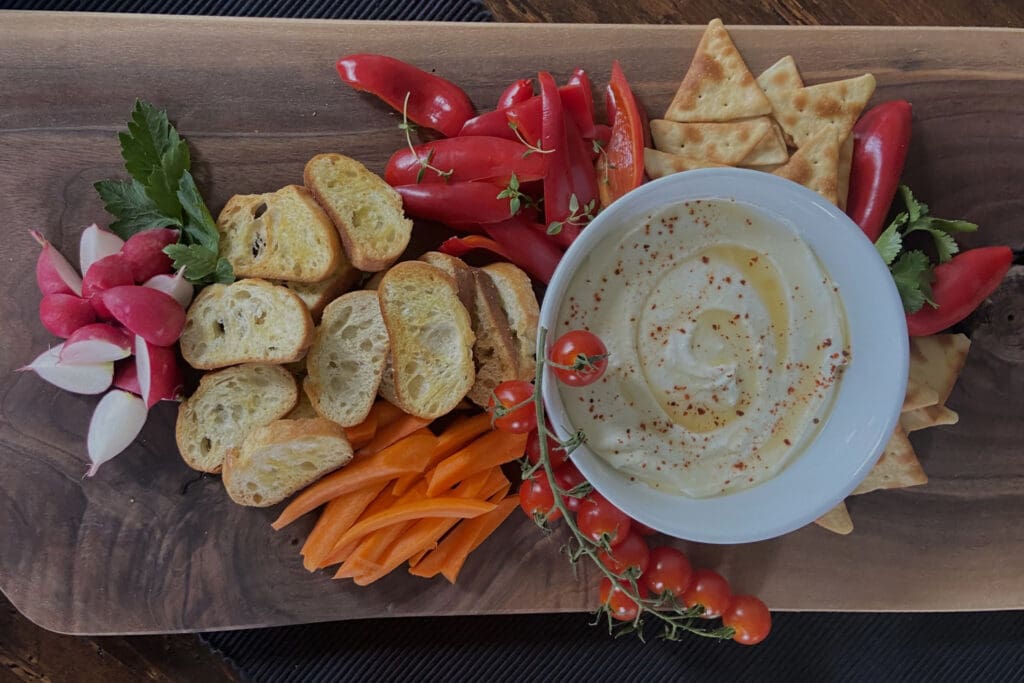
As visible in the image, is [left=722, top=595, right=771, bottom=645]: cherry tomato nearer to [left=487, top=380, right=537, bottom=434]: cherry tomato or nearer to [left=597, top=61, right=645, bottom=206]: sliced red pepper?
[left=487, top=380, right=537, bottom=434]: cherry tomato

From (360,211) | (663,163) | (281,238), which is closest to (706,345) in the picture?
(663,163)

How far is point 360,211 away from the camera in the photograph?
173 centimetres

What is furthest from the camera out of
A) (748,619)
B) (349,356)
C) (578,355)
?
(748,619)

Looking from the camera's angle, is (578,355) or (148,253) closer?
(578,355)

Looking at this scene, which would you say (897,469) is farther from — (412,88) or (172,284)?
(172,284)

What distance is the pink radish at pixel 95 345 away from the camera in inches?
65.5

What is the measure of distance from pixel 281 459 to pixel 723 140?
1.23 meters

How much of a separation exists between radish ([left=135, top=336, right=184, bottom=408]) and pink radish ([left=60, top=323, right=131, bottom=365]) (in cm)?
4

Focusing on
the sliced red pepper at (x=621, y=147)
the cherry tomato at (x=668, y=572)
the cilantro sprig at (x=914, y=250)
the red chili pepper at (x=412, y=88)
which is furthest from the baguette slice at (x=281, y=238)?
the cilantro sprig at (x=914, y=250)

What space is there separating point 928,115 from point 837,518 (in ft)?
3.30

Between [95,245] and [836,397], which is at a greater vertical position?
[95,245]

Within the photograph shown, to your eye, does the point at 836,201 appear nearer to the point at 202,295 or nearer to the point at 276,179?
the point at 276,179

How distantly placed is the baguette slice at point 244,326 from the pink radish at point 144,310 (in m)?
0.06

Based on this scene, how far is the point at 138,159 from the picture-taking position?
5.75ft
